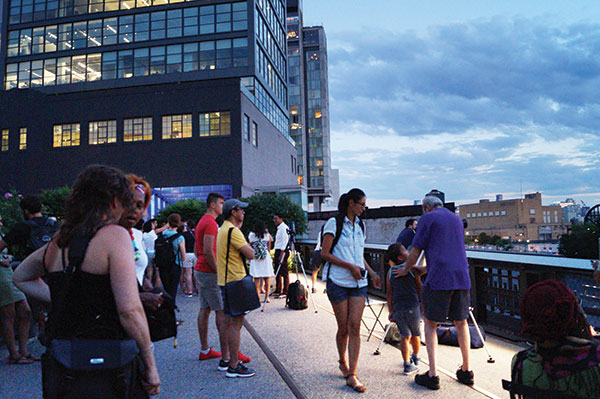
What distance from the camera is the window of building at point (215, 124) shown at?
36.2 metres

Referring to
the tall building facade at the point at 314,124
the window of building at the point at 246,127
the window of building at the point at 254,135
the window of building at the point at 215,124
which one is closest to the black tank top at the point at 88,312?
the window of building at the point at 215,124

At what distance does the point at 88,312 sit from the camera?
6.38 ft

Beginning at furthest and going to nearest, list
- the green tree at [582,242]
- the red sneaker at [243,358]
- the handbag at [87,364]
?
the green tree at [582,242], the red sneaker at [243,358], the handbag at [87,364]

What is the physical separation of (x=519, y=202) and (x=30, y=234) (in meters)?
131

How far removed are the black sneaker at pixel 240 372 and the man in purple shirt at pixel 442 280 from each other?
1878 millimetres

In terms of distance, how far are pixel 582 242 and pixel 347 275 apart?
25804mm

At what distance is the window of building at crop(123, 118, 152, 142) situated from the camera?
3678 cm

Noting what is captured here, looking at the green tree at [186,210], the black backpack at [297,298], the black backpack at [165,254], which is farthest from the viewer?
the green tree at [186,210]

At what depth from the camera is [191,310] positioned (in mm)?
9117

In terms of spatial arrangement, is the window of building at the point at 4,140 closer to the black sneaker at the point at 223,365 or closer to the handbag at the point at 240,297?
the black sneaker at the point at 223,365

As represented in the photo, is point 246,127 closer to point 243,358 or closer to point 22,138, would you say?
point 22,138

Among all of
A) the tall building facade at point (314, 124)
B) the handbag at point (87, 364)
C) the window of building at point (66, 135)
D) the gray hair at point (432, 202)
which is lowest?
the handbag at point (87, 364)

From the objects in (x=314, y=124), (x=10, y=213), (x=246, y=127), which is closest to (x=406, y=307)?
(x=10, y=213)

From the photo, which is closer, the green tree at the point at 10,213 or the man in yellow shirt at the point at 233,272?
the man in yellow shirt at the point at 233,272
